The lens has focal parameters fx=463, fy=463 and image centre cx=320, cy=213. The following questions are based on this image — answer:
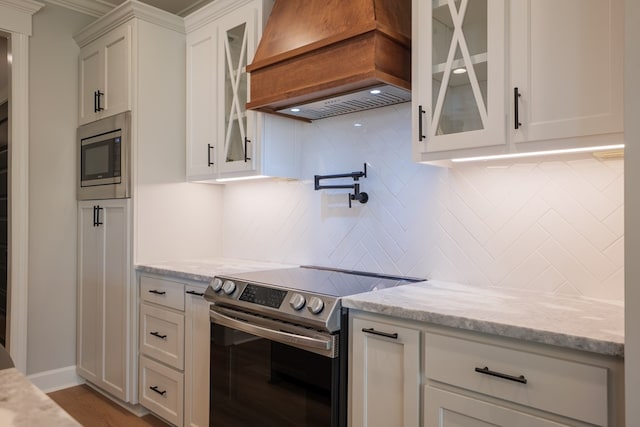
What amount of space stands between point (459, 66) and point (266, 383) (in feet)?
5.04

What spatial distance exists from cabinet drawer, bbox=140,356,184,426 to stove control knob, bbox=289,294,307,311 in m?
1.07

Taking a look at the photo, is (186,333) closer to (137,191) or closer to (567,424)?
(137,191)

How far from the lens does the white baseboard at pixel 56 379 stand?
10.5 feet

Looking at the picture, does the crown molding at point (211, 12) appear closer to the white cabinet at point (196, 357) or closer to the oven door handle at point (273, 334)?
the white cabinet at point (196, 357)

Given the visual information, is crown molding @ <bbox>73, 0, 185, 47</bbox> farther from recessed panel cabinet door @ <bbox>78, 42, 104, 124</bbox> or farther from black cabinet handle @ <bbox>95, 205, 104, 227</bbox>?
black cabinet handle @ <bbox>95, 205, 104, 227</bbox>

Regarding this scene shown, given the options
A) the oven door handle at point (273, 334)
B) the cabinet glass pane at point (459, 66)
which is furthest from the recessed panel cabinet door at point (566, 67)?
the oven door handle at point (273, 334)

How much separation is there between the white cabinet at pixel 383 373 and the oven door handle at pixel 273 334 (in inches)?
4.6

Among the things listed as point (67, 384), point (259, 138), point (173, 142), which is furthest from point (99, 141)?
point (67, 384)

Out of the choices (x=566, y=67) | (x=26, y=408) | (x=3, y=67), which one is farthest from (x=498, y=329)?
(x=3, y=67)

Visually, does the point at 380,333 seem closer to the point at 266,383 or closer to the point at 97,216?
the point at 266,383

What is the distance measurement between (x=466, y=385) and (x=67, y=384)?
3.03 m

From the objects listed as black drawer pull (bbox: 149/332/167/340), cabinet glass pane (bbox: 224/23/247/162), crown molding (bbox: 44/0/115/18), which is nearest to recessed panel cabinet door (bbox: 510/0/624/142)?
cabinet glass pane (bbox: 224/23/247/162)

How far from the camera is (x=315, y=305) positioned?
1761 mm

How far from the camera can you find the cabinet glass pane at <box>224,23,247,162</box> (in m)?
2.66
